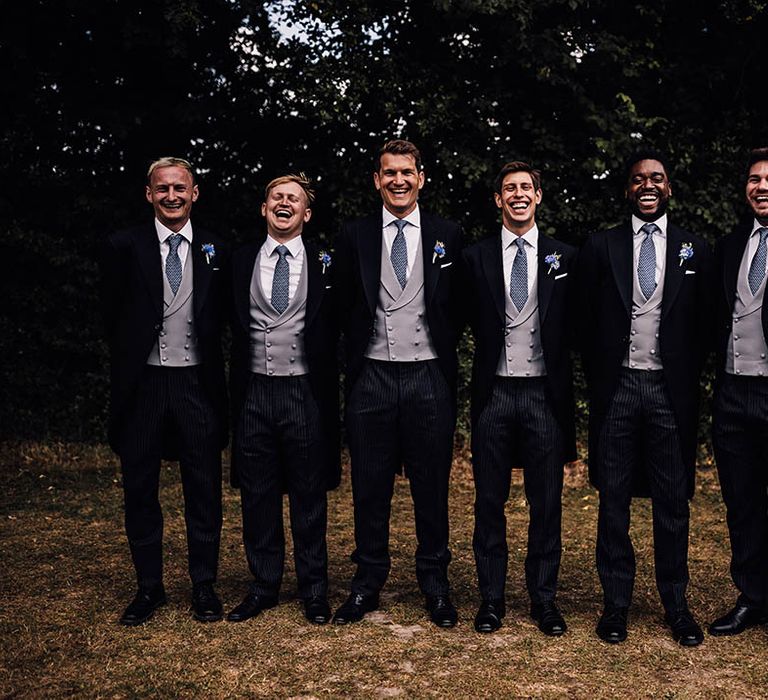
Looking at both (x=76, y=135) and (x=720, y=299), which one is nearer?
(x=720, y=299)

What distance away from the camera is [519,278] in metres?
4.71

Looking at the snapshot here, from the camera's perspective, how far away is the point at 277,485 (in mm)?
4945

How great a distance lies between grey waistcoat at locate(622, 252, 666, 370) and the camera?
14.9ft

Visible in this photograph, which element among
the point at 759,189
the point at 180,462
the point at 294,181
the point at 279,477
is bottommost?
the point at 279,477

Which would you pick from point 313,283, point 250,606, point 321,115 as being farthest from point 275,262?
point 321,115

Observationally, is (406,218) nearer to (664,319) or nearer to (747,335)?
(664,319)

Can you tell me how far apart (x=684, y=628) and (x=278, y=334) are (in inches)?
101

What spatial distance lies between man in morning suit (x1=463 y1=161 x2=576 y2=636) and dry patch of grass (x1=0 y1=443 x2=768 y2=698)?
1.21 feet

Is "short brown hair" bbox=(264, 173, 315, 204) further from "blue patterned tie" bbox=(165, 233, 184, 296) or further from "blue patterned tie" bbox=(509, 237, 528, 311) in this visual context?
"blue patterned tie" bbox=(509, 237, 528, 311)

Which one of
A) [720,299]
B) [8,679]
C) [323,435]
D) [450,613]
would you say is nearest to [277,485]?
[323,435]

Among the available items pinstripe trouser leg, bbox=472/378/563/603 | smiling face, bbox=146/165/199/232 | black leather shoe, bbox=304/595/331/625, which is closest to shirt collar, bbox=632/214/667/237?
pinstripe trouser leg, bbox=472/378/563/603

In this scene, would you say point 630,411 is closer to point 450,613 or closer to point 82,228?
point 450,613

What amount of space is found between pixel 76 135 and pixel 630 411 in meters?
7.53

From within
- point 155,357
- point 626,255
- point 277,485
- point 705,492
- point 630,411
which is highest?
point 626,255
